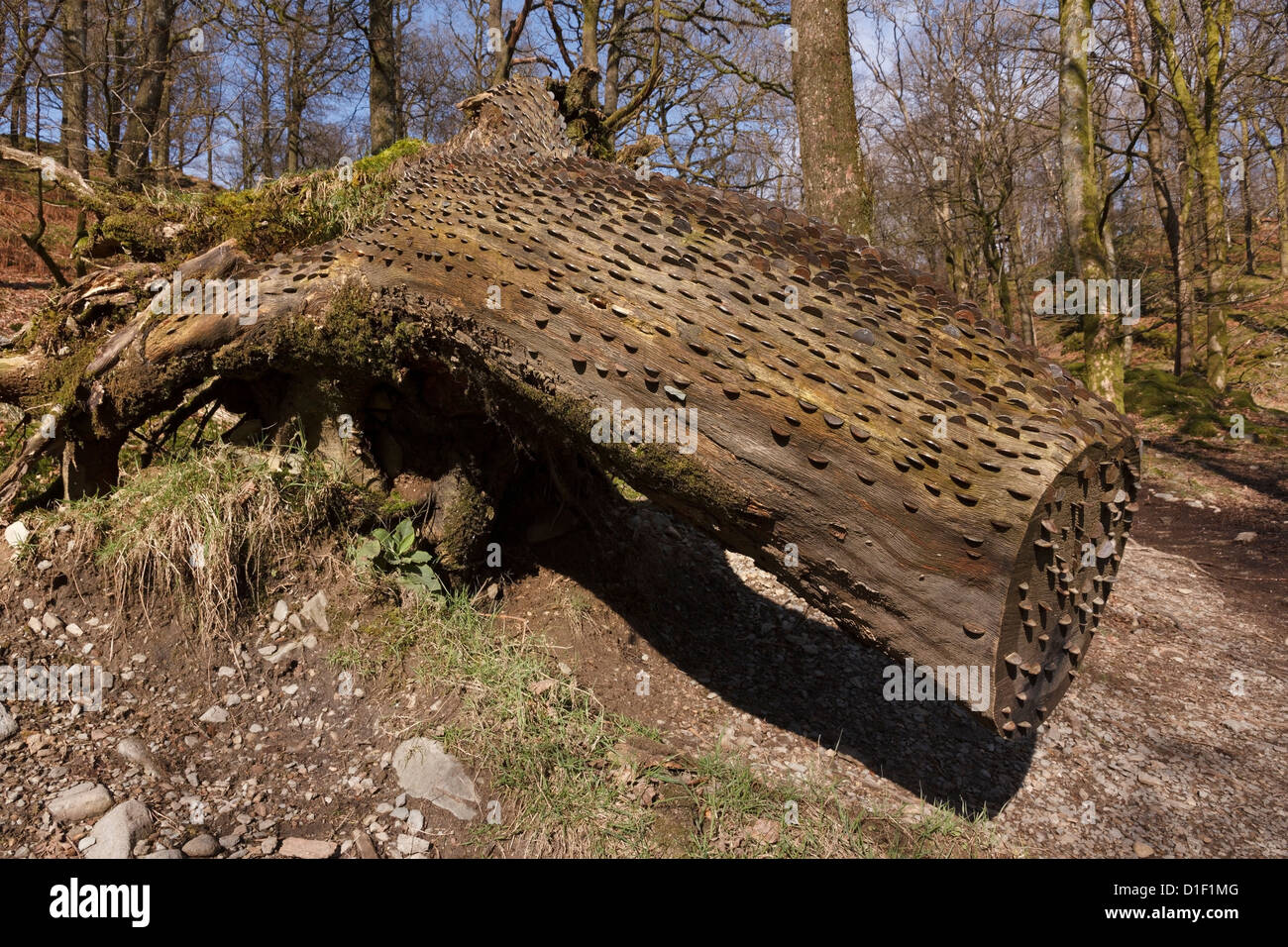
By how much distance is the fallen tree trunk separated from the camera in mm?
2033

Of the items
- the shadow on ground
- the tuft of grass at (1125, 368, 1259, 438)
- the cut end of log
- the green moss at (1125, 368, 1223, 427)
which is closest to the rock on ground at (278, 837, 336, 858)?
the shadow on ground

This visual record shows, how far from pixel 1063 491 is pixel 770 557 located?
87cm

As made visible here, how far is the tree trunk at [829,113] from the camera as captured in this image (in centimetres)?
458

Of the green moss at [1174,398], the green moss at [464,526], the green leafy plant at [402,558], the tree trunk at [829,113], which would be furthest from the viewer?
the green moss at [1174,398]

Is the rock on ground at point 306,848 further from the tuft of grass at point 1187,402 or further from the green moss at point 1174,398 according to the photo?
the green moss at point 1174,398

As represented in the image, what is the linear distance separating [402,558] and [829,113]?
12.5 feet

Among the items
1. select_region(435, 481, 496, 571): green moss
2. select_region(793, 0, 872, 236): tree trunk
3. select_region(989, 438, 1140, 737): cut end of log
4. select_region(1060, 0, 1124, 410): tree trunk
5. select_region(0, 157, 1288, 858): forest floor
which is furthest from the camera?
select_region(1060, 0, 1124, 410): tree trunk

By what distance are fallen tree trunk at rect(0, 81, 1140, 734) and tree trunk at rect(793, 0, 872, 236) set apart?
5.80 feet

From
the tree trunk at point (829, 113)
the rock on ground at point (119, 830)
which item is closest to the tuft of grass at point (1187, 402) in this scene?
the tree trunk at point (829, 113)

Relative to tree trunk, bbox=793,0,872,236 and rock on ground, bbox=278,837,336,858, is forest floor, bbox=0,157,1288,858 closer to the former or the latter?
rock on ground, bbox=278,837,336,858

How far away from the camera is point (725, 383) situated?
2223mm

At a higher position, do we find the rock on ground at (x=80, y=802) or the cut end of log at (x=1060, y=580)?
the cut end of log at (x=1060, y=580)

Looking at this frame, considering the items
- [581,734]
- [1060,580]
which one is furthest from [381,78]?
[1060,580]

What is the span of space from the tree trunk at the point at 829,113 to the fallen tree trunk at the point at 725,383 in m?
1.77
